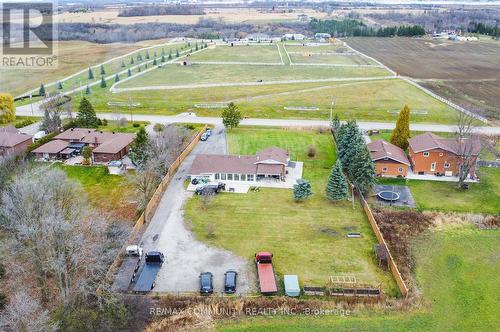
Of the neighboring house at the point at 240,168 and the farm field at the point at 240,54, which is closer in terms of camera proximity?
the neighboring house at the point at 240,168

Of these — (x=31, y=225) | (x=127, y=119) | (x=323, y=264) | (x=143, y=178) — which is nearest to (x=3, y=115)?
(x=127, y=119)

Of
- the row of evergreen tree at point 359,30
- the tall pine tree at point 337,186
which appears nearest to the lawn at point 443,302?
the tall pine tree at point 337,186

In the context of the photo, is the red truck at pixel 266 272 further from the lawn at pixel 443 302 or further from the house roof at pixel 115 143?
the house roof at pixel 115 143

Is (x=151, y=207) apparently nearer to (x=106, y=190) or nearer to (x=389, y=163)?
(x=106, y=190)

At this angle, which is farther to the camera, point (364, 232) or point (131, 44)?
point (131, 44)

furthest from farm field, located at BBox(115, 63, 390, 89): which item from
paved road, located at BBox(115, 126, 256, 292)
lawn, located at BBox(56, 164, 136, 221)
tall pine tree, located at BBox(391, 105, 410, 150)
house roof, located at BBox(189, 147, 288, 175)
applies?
paved road, located at BBox(115, 126, 256, 292)

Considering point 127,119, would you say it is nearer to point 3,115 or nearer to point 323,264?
point 3,115
